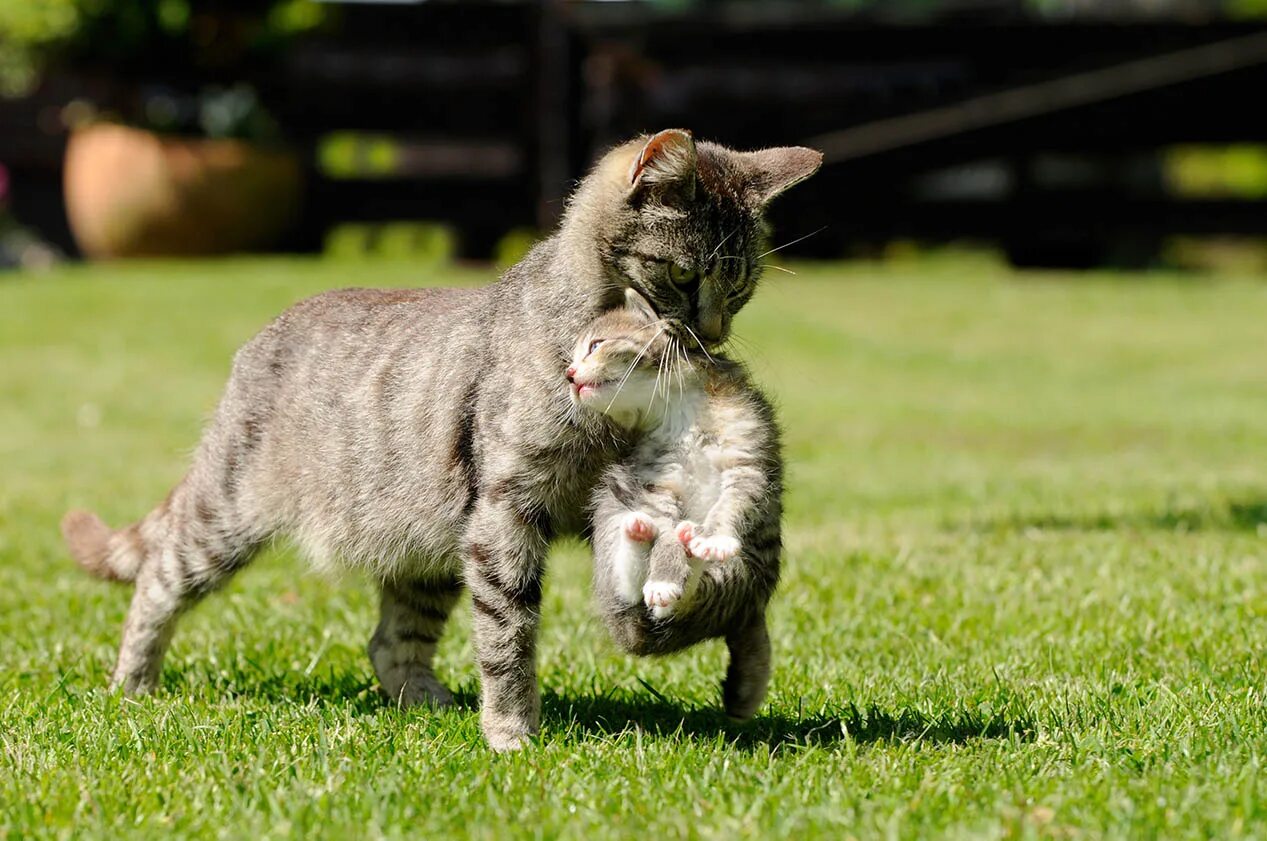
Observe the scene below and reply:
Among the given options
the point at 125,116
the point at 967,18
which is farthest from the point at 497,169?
the point at 967,18

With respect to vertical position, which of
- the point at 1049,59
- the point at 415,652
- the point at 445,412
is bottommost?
the point at 415,652

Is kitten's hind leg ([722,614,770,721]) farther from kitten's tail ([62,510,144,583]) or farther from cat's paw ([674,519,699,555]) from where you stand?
kitten's tail ([62,510,144,583])

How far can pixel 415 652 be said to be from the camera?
16.2ft

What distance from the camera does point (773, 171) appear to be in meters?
4.45

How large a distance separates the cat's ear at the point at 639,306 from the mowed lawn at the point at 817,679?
0.56 metres

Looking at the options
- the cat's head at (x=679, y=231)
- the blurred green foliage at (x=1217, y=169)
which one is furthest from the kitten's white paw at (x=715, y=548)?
the blurred green foliage at (x=1217, y=169)

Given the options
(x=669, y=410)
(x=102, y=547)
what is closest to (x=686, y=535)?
(x=669, y=410)

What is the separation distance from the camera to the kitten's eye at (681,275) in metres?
4.11

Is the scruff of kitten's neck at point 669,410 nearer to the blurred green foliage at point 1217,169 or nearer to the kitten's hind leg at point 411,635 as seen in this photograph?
the kitten's hind leg at point 411,635

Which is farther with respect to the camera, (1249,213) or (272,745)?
(1249,213)

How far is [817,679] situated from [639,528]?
4.23 feet

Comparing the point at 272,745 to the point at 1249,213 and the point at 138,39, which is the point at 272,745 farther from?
the point at 1249,213

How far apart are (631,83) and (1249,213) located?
293 inches

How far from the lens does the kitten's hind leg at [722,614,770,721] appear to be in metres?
4.12
